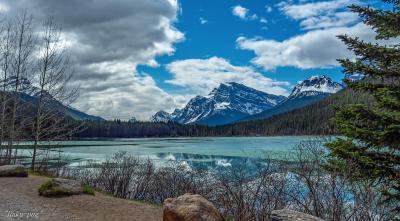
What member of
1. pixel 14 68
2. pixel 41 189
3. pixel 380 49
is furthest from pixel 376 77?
pixel 14 68

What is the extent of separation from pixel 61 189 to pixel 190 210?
5427mm

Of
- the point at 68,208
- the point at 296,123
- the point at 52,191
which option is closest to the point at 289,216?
the point at 68,208

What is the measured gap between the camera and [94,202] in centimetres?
1152

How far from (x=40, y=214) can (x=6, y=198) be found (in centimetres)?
220

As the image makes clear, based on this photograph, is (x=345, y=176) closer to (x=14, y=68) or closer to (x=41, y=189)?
(x=41, y=189)

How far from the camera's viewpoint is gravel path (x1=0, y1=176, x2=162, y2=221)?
382 inches

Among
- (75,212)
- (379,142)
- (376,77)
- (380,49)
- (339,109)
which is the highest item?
(380,49)

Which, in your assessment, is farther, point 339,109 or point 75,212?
point 75,212

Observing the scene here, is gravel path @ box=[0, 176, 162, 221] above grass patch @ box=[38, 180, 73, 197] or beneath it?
beneath

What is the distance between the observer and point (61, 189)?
12055 mm

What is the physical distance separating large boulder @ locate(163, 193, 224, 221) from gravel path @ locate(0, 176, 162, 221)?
1.35 meters

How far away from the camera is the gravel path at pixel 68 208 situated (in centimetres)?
971

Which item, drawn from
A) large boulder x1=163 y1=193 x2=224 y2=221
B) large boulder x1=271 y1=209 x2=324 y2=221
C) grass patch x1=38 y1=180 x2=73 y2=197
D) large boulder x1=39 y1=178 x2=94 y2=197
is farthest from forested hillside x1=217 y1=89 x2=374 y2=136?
large boulder x1=271 y1=209 x2=324 y2=221

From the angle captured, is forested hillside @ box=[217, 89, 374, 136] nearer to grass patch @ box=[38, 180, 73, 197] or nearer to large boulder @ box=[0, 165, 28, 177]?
large boulder @ box=[0, 165, 28, 177]
